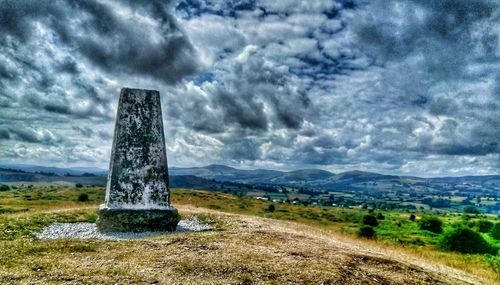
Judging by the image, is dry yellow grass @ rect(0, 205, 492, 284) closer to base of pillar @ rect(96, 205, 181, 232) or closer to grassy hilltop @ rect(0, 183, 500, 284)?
grassy hilltop @ rect(0, 183, 500, 284)

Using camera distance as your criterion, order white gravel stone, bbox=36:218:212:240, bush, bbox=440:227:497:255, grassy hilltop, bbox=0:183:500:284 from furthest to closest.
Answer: bush, bbox=440:227:497:255 → white gravel stone, bbox=36:218:212:240 → grassy hilltop, bbox=0:183:500:284

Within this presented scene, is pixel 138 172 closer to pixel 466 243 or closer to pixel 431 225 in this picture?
pixel 466 243

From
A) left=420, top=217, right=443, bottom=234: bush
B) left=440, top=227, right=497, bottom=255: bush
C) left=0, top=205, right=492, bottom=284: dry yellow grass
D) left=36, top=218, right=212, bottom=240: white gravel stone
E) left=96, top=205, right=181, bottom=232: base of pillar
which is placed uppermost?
left=96, top=205, right=181, bottom=232: base of pillar

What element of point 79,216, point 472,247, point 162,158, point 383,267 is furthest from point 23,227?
point 472,247

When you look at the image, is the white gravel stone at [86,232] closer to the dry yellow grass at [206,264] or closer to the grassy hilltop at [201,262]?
the grassy hilltop at [201,262]

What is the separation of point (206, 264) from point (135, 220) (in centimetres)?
850

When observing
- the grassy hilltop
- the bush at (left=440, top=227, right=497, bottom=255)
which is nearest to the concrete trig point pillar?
the grassy hilltop

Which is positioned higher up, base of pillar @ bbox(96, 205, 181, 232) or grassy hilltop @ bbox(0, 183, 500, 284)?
base of pillar @ bbox(96, 205, 181, 232)

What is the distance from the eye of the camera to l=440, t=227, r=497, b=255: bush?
141 feet

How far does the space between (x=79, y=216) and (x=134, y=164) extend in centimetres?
713

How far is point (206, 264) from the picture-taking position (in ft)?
43.3

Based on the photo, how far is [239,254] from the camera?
48.2 feet

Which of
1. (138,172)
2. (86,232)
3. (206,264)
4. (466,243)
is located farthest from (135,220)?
(466,243)

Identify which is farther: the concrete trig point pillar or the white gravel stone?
the concrete trig point pillar
